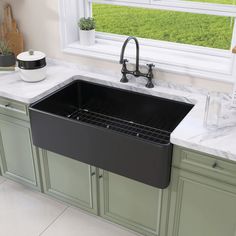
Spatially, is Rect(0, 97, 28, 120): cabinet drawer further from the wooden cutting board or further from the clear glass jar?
the clear glass jar

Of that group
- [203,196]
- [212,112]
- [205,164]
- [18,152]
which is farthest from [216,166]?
[18,152]

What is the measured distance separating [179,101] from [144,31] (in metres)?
1.67

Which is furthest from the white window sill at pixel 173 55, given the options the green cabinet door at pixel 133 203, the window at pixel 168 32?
the green cabinet door at pixel 133 203

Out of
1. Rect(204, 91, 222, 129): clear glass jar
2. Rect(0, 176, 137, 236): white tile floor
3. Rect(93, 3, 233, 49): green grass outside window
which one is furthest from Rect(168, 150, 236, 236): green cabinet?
Rect(93, 3, 233, 49): green grass outside window

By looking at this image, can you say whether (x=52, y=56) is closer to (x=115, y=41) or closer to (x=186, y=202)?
(x=115, y=41)

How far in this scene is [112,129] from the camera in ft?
7.79

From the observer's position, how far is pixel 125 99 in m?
2.47

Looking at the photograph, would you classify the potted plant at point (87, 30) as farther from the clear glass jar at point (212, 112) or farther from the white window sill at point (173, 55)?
the clear glass jar at point (212, 112)

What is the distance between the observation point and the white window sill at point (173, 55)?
2225 mm

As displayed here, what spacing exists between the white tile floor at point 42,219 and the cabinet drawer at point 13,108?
70 centimetres

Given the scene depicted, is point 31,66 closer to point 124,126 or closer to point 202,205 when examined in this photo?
point 124,126

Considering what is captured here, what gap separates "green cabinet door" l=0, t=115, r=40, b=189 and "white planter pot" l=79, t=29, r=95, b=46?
78 cm

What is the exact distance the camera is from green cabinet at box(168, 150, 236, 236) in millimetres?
1786

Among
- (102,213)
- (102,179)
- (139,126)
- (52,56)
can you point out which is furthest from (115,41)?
(102,213)
